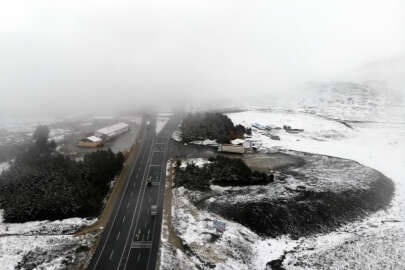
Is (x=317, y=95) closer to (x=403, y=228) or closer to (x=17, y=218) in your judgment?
(x=403, y=228)

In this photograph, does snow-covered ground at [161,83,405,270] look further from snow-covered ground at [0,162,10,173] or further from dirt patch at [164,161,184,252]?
snow-covered ground at [0,162,10,173]

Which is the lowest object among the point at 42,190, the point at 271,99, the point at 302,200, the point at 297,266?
the point at 297,266

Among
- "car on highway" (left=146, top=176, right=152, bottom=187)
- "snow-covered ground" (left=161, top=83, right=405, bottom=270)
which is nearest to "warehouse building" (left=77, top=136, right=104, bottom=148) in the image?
"car on highway" (left=146, top=176, right=152, bottom=187)

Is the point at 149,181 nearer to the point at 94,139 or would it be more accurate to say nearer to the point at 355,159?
the point at 94,139

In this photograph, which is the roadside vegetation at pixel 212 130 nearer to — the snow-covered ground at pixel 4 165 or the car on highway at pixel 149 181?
the car on highway at pixel 149 181

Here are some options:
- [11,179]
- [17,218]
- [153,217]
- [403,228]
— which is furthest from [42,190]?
[403,228]

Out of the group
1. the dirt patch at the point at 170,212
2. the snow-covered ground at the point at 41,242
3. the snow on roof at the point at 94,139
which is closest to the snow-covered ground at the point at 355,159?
the dirt patch at the point at 170,212
